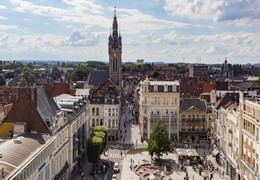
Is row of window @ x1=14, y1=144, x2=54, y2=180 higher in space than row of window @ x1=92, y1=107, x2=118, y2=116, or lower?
higher

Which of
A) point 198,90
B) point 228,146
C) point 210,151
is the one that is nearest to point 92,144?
point 228,146

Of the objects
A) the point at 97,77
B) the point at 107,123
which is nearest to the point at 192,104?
the point at 107,123

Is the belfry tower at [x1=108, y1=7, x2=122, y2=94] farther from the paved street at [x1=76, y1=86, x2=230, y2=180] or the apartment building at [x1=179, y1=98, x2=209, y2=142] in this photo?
the apartment building at [x1=179, y1=98, x2=209, y2=142]

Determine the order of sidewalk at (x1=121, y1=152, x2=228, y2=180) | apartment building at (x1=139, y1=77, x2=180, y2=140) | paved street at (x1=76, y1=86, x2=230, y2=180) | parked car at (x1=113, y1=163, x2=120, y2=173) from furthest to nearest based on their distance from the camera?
apartment building at (x1=139, y1=77, x2=180, y2=140)
parked car at (x1=113, y1=163, x2=120, y2=173)
paved street at (x1=76, y1=86, x2=230, y2=180)
sidewalk at (x1=121, y1=152, x2=228, y2=180)

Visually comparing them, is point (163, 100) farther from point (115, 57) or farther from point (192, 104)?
point (115, 57)

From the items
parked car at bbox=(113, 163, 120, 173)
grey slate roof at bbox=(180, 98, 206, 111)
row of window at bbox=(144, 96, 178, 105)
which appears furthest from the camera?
grey slate roof at bbox=(180, 98, 206, 111)

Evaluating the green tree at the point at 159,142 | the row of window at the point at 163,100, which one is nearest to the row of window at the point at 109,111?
the row of window at the point at 163,100

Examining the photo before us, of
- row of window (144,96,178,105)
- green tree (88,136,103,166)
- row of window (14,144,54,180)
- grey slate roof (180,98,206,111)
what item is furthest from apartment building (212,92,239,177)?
row of window (14,144,54,180)

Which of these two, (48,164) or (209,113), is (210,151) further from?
(48,164)
